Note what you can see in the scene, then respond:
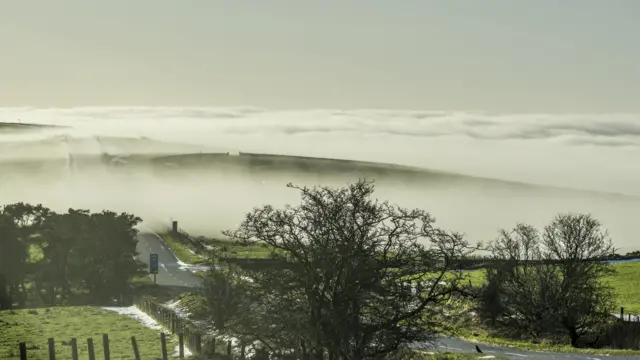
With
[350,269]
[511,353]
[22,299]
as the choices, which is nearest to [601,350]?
[511,353]

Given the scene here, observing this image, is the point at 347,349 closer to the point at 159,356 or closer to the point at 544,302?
the point at 159,356

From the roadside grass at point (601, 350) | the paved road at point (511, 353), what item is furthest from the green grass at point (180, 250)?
the paved road at point (511, 353)

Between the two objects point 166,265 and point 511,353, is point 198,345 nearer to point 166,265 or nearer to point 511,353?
point 511,353

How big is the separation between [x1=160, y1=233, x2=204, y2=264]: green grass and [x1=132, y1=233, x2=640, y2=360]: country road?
1.28 m

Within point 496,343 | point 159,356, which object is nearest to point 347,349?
point 159,356

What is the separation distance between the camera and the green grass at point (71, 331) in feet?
157

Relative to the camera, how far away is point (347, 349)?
1210 inches

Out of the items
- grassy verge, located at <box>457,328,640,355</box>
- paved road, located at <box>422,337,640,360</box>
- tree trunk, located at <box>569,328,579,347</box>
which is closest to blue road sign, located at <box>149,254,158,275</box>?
grassy verge, located at <box>457,328,640,355</box>

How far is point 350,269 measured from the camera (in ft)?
103

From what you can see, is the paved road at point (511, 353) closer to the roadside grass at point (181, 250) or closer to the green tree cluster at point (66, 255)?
the green tree cluster at point (66, 255)

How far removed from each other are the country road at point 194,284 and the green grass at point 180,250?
1.28 m

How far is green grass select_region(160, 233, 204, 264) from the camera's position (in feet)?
440

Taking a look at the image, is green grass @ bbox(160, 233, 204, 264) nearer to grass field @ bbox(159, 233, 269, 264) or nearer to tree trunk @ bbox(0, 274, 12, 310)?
grass field @ bbox(159, 233, 269, 264)

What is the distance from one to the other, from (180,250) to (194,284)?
50283mm
